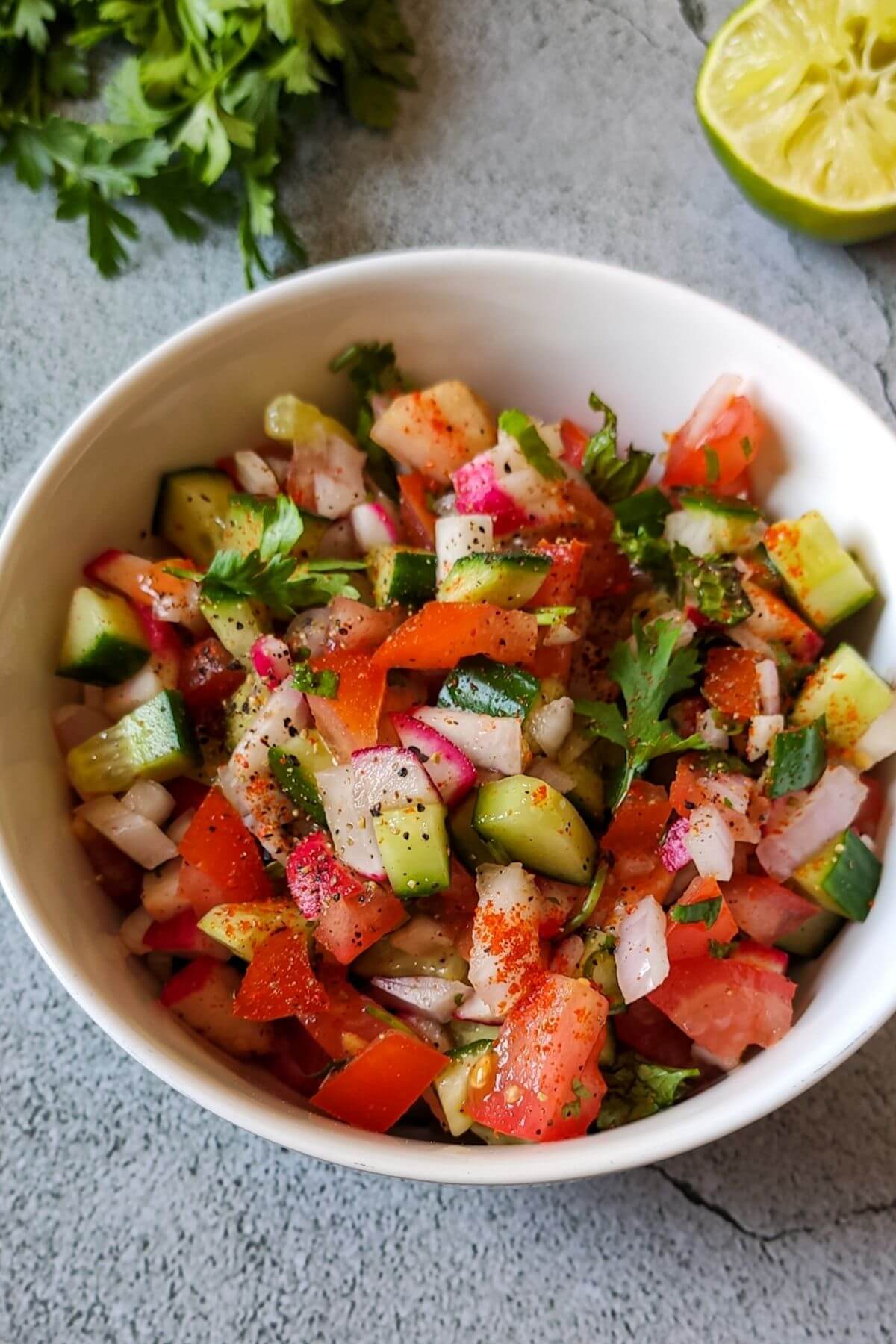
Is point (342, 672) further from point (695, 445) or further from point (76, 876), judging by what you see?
point (695, 445)

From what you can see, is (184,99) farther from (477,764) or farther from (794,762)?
(794,762)

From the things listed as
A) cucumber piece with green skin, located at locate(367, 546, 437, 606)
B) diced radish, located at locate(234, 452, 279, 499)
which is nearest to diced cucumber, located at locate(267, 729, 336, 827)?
cucumber piece with green skin, located at locate(367, 546, 437, 606)

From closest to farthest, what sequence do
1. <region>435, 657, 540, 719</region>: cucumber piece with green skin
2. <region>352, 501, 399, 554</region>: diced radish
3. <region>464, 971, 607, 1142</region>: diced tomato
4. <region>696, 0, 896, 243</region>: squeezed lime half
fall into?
<region>464, 971, 607, 1142</region>: diced tomato → <region>435, 657, 540, 719</region>: cucumber piece with green skin → <region>352, 501, 399, 554</region>: diced radish → <region>696, 0, 896, 243</region>: squeezed lime half

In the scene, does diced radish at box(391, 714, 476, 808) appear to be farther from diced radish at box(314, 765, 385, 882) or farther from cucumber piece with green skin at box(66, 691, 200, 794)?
cucumber piece with green skin at box(66, 691, 200, 794)

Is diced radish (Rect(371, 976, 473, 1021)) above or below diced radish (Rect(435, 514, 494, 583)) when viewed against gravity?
below

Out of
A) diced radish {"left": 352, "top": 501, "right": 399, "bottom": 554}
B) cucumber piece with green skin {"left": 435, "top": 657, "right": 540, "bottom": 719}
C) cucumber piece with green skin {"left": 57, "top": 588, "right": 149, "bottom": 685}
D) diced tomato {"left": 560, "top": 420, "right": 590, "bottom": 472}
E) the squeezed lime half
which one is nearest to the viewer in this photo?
cucumber piece with green skin {"left": 435, "top": 657, "right": 540, "bottom": 719}

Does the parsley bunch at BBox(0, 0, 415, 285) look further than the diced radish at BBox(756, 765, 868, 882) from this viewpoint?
Yes

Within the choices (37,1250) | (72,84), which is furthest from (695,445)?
(37,1250)

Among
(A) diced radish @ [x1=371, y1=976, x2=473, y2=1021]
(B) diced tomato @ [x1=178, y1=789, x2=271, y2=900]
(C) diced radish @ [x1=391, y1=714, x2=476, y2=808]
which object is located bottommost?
(B) diced tomato @ [x1=178, y1=789, x2=271, y2=900]
